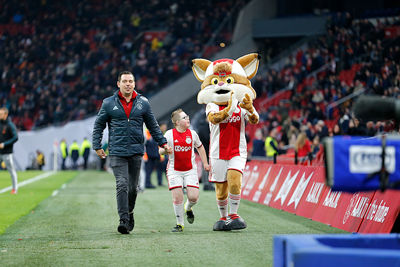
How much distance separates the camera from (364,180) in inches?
170

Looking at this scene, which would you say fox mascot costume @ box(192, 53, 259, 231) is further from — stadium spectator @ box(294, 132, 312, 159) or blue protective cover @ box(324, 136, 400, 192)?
stadium spectator @ box(294, 132, 312, 159)

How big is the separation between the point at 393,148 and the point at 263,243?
13.4 feet

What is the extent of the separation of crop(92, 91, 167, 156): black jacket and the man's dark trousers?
0.13 metres

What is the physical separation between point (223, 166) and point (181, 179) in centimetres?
72

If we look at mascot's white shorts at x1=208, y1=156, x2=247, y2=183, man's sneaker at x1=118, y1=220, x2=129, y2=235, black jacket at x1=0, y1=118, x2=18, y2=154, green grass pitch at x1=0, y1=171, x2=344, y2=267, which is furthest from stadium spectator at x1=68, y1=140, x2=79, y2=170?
man's sneaker at x1=118, y1=220, x2=129, y2=235

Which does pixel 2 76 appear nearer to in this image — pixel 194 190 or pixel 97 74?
pixel 97 74

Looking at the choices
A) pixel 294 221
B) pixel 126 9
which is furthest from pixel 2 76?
pixel 294 221

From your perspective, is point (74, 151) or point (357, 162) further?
point (74, 151)

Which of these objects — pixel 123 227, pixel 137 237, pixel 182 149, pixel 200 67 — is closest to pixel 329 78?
pixel 200 67

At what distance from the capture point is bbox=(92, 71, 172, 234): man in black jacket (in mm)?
9484

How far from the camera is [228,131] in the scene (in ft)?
32.5

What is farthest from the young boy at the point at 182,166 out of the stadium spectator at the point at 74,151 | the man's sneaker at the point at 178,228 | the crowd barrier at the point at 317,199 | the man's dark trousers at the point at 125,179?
the stadium spectator at the point at 74,151

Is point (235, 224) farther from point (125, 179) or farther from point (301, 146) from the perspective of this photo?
point (301, 146)

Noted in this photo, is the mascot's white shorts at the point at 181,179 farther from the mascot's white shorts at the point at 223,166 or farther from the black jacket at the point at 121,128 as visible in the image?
the black jacket at the point at 121,128
